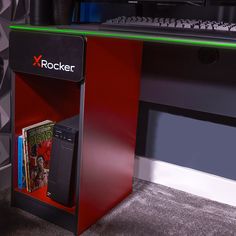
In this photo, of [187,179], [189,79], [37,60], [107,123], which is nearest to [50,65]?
[37,60]

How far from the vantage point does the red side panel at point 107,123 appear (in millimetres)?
1140

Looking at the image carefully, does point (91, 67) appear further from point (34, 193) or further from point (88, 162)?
point (34, 193)

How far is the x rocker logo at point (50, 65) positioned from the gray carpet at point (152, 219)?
571mm

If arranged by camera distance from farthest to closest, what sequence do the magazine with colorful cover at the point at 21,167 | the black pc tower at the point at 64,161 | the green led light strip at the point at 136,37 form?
the magazine with colorful cover at the point at 21,167 → the black pc tower at the point at 64,161 → the green led light strip at the point at 136,37

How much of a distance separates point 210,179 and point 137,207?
Answer: 13.7 inches

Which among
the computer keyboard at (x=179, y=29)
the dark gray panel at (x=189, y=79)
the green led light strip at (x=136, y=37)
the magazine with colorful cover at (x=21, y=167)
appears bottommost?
the magazine with colorful cover at (x=21, y=167)

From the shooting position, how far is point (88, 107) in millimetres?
1128

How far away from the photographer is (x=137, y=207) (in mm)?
1425

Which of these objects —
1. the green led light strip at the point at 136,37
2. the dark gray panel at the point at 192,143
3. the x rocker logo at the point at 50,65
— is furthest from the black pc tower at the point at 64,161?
the dark gray panel at the point at 192,143

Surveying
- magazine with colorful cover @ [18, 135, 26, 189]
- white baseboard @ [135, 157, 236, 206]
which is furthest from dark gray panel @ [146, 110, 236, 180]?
magazine with colorful cover @ [18, 135, 26, 189]

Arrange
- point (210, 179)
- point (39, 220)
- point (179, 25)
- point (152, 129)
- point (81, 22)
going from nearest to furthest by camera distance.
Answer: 1. point (179, 25)
2. point (39, 220)
3. point (81, 22)
4. point (210, 179)
5. point (152, 129)

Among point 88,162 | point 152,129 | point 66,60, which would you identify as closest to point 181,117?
point 152,129

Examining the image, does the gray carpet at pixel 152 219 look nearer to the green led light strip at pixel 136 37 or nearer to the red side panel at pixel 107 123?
the red side panel at pixel 107 123

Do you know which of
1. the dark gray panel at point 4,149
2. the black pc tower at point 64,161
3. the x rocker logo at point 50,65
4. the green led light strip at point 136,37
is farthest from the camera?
the dark gray panel at point 4,149
